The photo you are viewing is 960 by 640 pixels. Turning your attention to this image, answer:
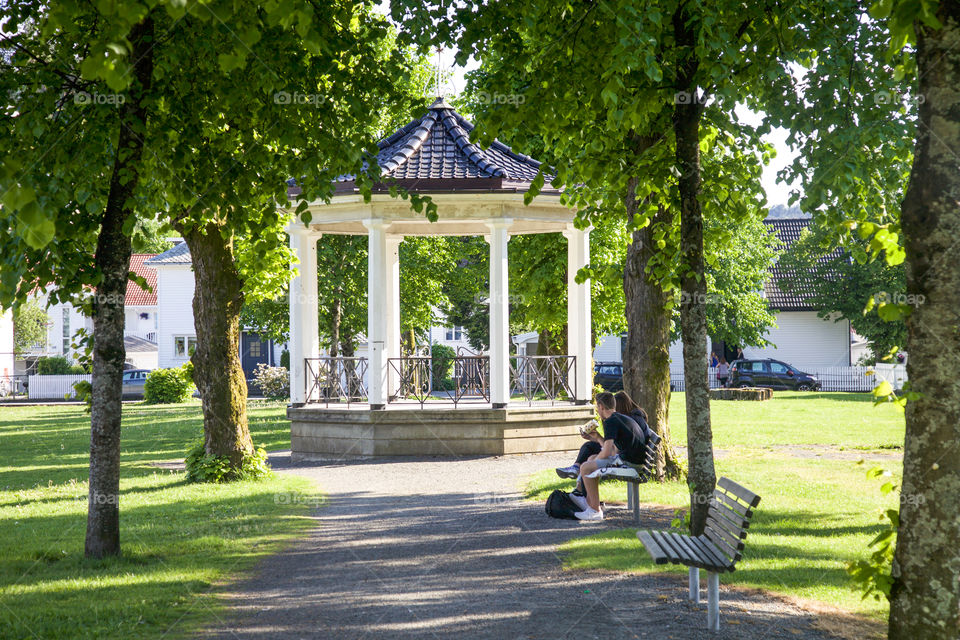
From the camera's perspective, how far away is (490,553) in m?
8.26

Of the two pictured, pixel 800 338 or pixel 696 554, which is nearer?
pixel 696 554

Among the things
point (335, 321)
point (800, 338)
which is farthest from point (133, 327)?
point (800, 338)

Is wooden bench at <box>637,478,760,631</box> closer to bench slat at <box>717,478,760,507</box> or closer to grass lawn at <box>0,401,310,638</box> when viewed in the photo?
bench slat at <box>717,478,760,507</box>

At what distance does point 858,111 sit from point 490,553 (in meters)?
6.84

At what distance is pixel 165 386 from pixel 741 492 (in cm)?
3507

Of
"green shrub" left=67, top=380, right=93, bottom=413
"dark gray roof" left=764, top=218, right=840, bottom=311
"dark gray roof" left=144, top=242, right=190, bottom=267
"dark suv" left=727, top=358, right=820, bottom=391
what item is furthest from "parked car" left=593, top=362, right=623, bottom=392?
"green shrub" left=67, top=380, right=93, bottom=413

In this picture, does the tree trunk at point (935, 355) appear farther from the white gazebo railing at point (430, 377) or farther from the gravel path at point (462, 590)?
the white gazebo railing at point (430, 377)

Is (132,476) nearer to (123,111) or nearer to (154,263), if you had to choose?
A: (123,111)

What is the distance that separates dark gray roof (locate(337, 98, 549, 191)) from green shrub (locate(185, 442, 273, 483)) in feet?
18.2

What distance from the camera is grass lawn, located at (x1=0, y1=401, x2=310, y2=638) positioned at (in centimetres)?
616

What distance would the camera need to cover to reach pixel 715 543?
6199 millimetres

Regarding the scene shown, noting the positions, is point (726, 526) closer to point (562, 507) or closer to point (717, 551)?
point (717, 551)

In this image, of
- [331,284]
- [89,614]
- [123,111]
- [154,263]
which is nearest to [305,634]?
[89,614]

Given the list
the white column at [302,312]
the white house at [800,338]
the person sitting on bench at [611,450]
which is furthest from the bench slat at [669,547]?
the white house at [800,338]
